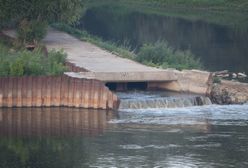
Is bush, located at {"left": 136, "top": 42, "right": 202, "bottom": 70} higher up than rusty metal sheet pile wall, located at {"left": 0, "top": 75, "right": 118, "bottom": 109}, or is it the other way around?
bush, located at {"left": 136, "top": 42, "right": 202, "bottom": 70}

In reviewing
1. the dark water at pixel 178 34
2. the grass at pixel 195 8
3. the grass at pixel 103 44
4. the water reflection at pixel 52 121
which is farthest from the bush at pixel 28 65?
the grass at pixel 195 8

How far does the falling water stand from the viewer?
71.1 metres

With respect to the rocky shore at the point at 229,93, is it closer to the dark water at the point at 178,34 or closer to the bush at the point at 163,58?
the bush at the point at 163,58

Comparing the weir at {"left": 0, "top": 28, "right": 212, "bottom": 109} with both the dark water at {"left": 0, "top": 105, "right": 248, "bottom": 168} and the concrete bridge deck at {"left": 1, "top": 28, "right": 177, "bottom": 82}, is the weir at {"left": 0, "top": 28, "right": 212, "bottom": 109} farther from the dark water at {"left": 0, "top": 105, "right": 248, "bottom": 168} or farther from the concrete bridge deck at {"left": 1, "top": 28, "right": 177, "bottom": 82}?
the dark water at {"left": 0, "top": 105, "right": 248, "bottom": 168}

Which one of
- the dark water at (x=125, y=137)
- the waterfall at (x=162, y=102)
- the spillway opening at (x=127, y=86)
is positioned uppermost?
the spillway opening at (x=127, y=86)

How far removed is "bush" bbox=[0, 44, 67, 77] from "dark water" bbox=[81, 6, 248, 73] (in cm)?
1786

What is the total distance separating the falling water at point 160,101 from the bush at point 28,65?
4904mm

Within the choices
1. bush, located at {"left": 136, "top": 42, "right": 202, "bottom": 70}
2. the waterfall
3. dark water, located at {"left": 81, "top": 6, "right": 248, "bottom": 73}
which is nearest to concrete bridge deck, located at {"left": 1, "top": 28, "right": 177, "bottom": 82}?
bush, located at {"left": 136, "top": 42, "right": 202, "bottom": 70}

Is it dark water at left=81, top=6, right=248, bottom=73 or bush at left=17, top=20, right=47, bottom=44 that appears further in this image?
dark water at left=81, top=6, right=248, bottom=73

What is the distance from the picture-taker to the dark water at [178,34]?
97062 millimetres

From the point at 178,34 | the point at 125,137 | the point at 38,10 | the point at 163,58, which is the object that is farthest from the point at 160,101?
the point at 178,34

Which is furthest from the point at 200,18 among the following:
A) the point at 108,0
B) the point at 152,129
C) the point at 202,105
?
the point at 152,129

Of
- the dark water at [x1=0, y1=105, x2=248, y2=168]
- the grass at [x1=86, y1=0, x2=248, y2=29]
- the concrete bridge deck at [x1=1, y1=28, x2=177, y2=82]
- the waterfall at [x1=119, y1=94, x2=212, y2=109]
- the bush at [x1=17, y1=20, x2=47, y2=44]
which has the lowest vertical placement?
the dark water at [x1=0, y1=105, x2=248, y2=168]

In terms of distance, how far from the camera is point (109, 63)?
81.6 meters
